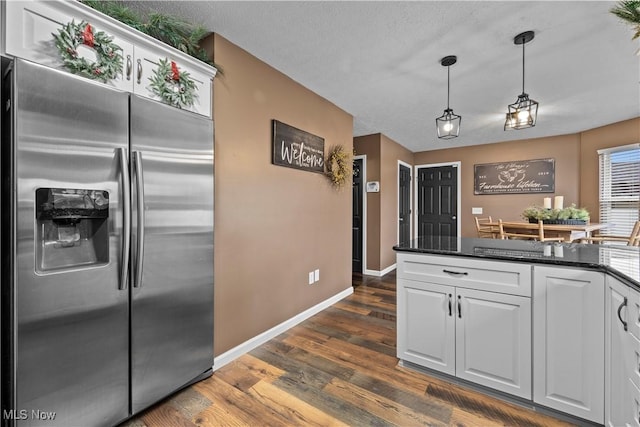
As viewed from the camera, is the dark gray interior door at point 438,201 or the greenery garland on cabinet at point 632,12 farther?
the dark gray interior door at point 438,201

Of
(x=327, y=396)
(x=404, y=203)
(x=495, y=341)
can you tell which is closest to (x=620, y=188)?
(x=404, y=203)

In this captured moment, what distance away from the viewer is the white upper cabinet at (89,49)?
3.96ft

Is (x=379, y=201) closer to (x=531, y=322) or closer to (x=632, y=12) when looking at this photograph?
(x=531, y=322)

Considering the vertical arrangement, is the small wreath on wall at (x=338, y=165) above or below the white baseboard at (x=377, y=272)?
above

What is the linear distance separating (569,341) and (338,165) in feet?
8.48

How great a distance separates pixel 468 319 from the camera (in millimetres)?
1804

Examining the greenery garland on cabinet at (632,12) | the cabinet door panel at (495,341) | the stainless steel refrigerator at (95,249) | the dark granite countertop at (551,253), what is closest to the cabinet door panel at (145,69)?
the stainless steel refrigerator at (95,249)

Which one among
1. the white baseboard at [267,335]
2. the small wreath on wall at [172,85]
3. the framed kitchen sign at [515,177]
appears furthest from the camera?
the framed kitchen sign at [515,177]

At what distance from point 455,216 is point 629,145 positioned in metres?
2.70

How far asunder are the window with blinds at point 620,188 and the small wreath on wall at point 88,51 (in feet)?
20.1

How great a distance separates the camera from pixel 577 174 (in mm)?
4867

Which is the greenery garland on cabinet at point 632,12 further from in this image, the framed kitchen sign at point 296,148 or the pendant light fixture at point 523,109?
the framed kitchen sign at point 296,148

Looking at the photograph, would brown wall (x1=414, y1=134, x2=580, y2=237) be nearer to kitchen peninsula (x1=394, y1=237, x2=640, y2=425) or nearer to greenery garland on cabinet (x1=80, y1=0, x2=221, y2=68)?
kitchen peninsula (x1=394, y1=237, x2=640, y2=425)

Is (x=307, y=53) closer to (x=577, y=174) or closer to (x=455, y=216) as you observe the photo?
(x=455, y=216)
